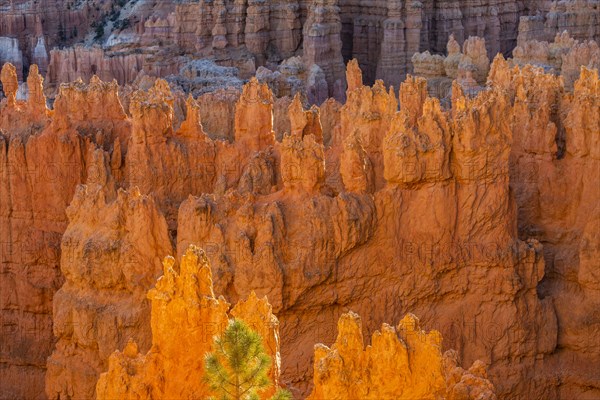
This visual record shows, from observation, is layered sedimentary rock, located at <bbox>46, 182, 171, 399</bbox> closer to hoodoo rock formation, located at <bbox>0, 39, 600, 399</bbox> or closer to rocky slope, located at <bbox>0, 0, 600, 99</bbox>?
hoodoo rock formation, located at <bbox>0, 39, 600, 399</bbox>

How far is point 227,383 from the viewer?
1207cm

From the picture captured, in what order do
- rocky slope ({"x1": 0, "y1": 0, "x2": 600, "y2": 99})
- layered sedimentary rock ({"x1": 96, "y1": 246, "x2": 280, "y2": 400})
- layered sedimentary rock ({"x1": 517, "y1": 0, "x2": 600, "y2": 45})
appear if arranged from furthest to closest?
rocky slope ({"x1": 0, "y1": 0, "x2": 600, "y2": 99}) → layered sedimentary rock ({"x1": 517, "y1": 0, "x2": 600, "y2": 45}) → layered sedimentary rock ({"x1": 96, "y1": 246, "x2": 280, "y2": 400})

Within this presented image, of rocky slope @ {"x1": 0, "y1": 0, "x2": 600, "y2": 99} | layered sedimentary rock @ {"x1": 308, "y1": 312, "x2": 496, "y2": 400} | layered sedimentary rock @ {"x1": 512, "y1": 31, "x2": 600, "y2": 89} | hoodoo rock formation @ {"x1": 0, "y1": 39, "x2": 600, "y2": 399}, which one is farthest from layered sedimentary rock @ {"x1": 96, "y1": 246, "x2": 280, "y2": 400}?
rocky slope @ {"x1": 0, "y1": 0, "x2": 600, "y2": 99}

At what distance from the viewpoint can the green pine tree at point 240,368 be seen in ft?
39.4

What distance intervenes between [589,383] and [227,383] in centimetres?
807

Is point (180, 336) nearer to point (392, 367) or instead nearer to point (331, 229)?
point (392, 367)

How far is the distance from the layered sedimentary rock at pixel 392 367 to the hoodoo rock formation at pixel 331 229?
3915 millimetres

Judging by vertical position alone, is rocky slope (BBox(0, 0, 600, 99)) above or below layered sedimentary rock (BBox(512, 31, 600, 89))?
below

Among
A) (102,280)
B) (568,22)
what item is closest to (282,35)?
(568,22)

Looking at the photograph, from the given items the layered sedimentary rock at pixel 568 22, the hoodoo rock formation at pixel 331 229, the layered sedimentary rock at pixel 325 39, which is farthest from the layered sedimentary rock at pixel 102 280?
the layered sedimentary rock at pixel 325 39

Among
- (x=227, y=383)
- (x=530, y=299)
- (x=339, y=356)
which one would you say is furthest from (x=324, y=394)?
(x=530, y=299)

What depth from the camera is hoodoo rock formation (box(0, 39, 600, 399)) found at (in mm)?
17781

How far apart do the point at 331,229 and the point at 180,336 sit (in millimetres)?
3840

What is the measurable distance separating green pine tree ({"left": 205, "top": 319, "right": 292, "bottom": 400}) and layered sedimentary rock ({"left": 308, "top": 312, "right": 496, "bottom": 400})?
3.28 ft
